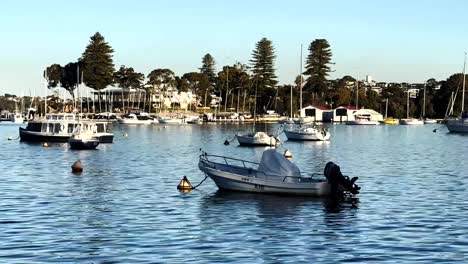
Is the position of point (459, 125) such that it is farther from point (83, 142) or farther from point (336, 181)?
point (336, 181)

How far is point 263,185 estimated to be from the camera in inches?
1716

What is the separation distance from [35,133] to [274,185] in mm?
74034

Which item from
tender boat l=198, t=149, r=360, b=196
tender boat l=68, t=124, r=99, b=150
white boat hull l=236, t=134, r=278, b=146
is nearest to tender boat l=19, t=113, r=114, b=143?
tender boat l=68, t=124, r=99, b=150

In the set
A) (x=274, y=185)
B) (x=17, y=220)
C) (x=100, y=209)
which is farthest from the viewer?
(x=274, y=185)

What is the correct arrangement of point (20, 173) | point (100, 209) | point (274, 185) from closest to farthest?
point (100, 209), point (274, 185), point (20, 173)

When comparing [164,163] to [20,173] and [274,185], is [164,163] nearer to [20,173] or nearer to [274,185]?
[20,173]

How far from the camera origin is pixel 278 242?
1177 inches

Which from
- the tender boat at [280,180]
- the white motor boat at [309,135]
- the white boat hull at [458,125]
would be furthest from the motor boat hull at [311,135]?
the tender boat at [280,180]

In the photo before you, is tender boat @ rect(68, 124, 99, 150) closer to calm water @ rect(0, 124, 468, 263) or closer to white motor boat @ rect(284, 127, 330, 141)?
calm water @ rect(0, 124, 468, 263)

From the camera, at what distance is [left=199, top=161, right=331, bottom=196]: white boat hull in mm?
42812

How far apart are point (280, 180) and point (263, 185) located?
44.4 inches

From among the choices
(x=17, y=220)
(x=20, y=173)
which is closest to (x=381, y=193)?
(x=17, y=220)

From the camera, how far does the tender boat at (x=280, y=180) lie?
42.7 meters

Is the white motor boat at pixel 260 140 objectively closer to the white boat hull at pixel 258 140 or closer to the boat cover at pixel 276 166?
the white boat hull at pixel 258 140
